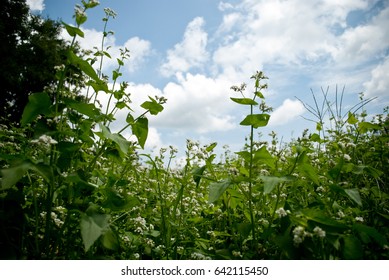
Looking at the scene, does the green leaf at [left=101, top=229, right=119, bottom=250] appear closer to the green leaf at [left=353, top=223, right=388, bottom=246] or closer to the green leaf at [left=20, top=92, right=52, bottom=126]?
the green leaf at [left=20, top=92, right=52, bottom=126]

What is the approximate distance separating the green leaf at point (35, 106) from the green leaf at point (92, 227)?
2.39 feet

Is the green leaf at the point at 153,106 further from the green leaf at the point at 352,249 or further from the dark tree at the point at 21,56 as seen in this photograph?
the dark tree at the point at 21,56

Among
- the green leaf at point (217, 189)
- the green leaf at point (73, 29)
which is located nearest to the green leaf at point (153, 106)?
the green leaf at point (73, 29)

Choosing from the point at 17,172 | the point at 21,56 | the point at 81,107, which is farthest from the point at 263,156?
the point at 21,56

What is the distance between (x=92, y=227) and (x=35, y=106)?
862 mm

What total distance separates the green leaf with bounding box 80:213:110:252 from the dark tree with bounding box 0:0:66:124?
19.9 meters

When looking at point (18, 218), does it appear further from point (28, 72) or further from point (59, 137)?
point (28, 72)

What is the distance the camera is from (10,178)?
1238 mm

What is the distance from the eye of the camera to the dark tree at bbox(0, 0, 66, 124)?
62.4ft

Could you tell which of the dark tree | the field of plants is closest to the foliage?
the dark tree

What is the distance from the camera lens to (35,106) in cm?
171
